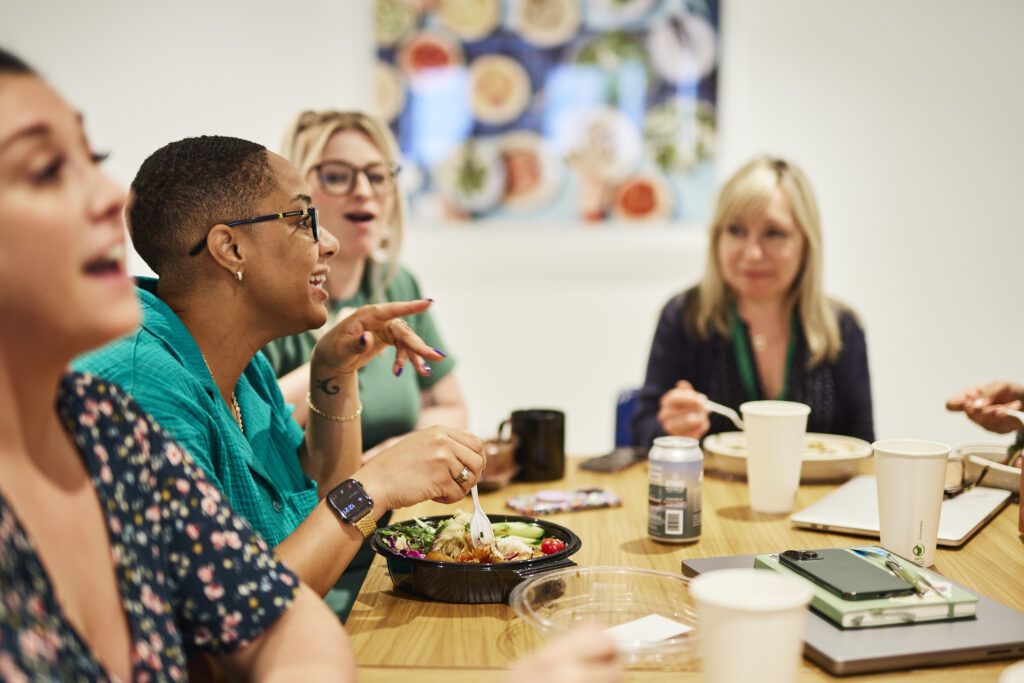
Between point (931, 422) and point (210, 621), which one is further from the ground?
point (210, 621)

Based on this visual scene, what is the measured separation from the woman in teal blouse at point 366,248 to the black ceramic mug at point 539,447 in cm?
51

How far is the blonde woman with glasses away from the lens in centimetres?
267

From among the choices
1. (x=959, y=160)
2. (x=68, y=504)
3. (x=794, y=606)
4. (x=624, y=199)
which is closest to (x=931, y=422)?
(x=959, y=160)

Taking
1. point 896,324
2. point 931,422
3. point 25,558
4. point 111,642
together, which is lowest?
point 931,422

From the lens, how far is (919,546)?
1.42m

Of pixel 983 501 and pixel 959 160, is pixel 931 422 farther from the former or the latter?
pixel 983 501

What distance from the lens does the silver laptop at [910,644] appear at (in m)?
1.05

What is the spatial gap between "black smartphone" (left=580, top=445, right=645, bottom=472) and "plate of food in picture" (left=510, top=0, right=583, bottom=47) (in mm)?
2278

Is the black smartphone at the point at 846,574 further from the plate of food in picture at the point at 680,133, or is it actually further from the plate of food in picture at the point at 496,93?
the plate of food in picture at the point at 496,93

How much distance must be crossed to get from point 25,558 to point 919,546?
1176 mm

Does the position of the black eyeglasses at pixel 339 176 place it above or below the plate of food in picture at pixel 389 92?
below

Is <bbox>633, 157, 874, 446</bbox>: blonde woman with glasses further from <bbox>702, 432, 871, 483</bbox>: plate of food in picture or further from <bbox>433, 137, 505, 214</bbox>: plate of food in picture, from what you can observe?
<bbox>433, 137, 505, 214</bbox>: plate of food in picture

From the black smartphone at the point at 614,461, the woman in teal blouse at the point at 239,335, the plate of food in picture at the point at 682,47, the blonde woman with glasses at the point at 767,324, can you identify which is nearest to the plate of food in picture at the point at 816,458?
the black smartphone at the point at 614,461

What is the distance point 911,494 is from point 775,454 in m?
0.34
